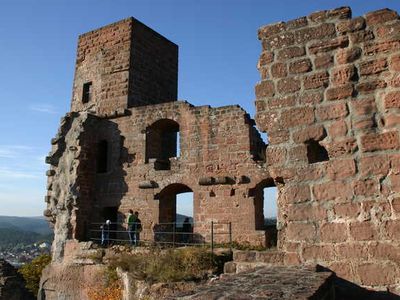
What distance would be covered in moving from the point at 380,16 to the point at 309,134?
1310 mm

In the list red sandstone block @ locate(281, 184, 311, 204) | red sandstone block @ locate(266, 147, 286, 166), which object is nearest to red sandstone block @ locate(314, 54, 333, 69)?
red sandstone block @ locate(266, 147, 286, 166)

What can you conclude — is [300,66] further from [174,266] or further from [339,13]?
[174,266]

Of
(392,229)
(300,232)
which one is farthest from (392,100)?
(300,232)

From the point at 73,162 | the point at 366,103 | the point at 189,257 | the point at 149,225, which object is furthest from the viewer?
the point at 73,162

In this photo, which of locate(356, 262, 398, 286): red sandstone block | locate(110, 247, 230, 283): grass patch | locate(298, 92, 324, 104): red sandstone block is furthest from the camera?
locate(110, 247, 230, 283): grass patch

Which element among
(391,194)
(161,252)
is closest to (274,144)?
(391,194)

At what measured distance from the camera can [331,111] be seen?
412 centimetres

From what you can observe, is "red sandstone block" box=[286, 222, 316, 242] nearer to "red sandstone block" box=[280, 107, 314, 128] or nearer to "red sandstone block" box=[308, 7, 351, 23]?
"red sandstone block" box=[280, 107, 314, 128]

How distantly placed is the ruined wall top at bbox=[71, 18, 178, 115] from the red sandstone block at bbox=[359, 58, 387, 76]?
1318 centimetres

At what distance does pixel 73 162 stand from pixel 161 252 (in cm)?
660

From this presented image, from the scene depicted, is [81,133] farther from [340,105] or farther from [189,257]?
[340,105]

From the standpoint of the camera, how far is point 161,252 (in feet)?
Answer: 36.2

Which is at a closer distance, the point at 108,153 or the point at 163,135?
the point at 108,153

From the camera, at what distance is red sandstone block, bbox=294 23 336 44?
14.0ft
